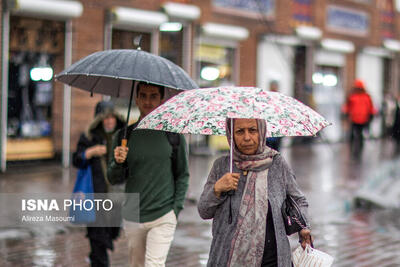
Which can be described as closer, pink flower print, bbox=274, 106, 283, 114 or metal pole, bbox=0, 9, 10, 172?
pink flower print, bbox=274, 106, 283, 114

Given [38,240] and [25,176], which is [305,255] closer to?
[38,240]

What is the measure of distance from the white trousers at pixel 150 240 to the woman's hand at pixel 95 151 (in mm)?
1128

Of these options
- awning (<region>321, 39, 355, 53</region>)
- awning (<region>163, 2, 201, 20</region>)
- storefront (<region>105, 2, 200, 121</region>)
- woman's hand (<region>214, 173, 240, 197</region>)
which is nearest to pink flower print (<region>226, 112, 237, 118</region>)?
woman's hand (<region>214, 173, 240, 197</region>)

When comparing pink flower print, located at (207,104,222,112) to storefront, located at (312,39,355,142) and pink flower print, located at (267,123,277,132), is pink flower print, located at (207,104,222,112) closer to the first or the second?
pink flower print, located at (267,123,277,132)

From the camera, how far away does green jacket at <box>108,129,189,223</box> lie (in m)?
4.61

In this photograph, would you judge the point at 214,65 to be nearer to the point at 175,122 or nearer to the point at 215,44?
the point at 215,44

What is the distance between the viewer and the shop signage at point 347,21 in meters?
25.2

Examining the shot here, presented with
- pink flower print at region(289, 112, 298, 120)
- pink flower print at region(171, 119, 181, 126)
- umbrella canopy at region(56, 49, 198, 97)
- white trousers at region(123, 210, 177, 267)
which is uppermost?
umbrella canopy at region(56, 49, 198, 97)

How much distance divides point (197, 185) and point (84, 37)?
521 centimetres

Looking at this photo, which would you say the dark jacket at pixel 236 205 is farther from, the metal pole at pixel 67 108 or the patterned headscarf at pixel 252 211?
the metal pole at pixel 67 108

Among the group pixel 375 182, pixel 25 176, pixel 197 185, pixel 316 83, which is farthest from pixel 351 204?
pixel 316 83

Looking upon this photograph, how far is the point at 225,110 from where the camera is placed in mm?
3467

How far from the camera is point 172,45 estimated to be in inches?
708

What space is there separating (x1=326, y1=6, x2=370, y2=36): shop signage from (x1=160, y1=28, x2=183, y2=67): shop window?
8.73 m
